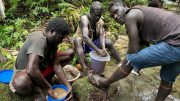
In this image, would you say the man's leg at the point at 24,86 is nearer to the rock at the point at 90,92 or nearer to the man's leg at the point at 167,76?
the rock at the point at 90,92

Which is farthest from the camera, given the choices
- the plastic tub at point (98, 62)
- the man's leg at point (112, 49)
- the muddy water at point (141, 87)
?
the man's leg at point (112, 49)

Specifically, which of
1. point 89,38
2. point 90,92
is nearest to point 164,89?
point 90,92

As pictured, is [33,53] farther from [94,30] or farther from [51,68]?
[94,30]

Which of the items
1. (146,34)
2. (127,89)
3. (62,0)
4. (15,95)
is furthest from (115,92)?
(62,0)

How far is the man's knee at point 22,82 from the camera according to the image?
12.0ft

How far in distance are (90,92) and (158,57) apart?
51.1 inches

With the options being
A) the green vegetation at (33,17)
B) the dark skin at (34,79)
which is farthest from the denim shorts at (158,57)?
the green vegetation at (33,17)

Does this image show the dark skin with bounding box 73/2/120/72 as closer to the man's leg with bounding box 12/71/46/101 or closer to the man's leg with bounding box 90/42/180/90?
the man's leg with bounding box 90/42/180/90

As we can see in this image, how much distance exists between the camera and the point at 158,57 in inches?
141

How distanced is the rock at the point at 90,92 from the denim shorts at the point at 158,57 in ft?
2.82

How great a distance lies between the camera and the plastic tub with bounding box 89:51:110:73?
4.73 m

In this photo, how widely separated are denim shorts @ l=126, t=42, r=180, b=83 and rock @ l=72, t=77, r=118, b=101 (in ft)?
2.82

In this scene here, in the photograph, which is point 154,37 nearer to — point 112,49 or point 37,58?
point 37,58

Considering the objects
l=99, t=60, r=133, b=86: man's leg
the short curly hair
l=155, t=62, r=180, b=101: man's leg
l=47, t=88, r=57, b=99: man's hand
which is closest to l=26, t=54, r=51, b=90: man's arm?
l=47, t=88, r=57, b=99: man's hand
